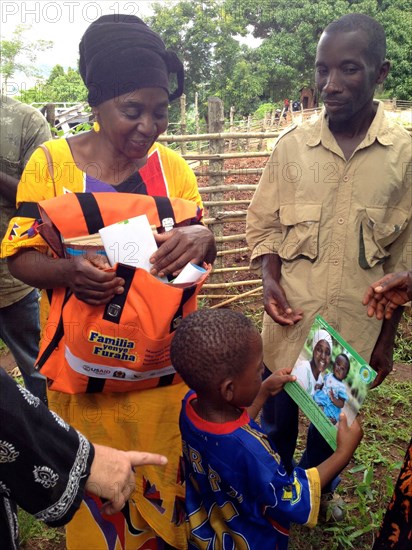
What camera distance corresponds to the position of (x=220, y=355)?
1415 millimetres

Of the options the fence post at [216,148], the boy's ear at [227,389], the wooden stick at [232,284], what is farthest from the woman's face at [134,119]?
the wooden stick at [232,284]

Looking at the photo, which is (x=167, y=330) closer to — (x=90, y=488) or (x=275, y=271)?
(x=90, y=488)

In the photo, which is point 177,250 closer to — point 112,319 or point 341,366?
point 112,319

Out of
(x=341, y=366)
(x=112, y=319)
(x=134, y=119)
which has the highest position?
(x=134, y=119)

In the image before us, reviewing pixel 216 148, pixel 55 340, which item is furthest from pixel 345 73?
pixel 216 148

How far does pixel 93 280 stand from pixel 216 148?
3674 millimetres

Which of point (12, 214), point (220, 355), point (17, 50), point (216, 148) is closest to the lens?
point (220, 355)

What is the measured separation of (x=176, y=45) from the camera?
74.0 feet

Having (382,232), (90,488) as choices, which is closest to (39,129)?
(382,232)

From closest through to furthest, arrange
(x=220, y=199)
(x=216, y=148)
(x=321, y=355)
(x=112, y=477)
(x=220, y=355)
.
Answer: (x=112, y=477) → (x=220, y=355) → (x=321, y=355) → (x=216, y=148) → (x=220, y=199)

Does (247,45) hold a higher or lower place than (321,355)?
higher

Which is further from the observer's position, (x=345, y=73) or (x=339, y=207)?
(x=339, y=207)

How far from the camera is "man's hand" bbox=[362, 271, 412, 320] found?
5.76 feet

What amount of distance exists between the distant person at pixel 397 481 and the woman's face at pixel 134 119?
0.94 m
